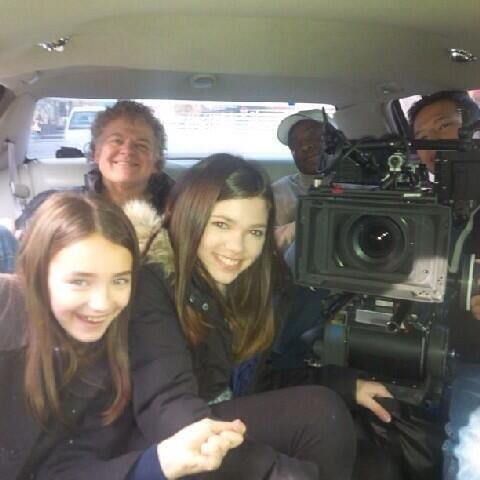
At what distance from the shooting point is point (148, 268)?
1.21 metres

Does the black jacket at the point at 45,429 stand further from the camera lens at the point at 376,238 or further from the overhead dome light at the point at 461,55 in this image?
the overhead dome light at the point at 461,55

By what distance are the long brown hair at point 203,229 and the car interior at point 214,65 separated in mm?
230

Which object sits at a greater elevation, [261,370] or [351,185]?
[351,185]

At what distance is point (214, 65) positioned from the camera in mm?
1868

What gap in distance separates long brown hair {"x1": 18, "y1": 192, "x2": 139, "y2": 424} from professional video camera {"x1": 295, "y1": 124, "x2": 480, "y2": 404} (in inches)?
17.8

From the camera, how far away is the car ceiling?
1303 millimetres

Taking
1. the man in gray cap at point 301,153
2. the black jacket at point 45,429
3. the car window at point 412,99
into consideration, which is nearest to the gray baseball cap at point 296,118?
the man in gray cap at point 301,153

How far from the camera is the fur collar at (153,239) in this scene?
1220 mm

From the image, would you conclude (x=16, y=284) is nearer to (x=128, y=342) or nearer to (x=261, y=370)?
(x=128, y=342)

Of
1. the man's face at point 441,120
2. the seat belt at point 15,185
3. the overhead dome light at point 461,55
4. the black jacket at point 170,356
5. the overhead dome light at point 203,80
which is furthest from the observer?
the seat belt at point 15,185

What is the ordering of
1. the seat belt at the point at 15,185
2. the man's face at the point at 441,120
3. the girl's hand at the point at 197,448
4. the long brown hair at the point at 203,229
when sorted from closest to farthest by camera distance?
1. the girl's hand at the point at 197,448
2. the long brown hair at the point at 203,229
3. the man's face at the point at 441,120
4. the seat belt at the point at 15,185

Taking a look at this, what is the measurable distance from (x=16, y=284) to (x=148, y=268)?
0.25 metres

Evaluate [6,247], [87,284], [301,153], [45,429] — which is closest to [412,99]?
[301,153]

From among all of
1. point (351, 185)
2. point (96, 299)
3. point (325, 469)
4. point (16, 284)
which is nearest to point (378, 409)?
point (325, 469)
